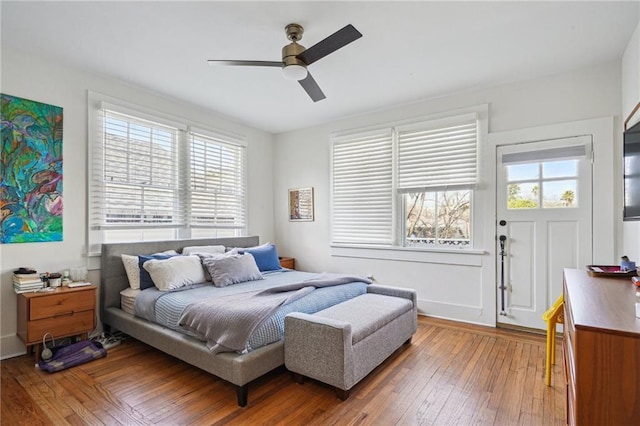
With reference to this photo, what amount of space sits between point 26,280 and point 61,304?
0.33 m

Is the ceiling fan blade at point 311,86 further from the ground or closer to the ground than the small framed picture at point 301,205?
further from the ground

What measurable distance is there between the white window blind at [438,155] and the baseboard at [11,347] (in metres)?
4.28

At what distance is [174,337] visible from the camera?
8.47 feet

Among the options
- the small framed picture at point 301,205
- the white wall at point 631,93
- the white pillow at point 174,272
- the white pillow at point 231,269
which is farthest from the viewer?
the small framed picture at point 301,205

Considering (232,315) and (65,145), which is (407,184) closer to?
(232,315)

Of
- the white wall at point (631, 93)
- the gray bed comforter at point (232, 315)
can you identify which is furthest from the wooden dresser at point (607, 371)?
the white wall at point (631, 93)

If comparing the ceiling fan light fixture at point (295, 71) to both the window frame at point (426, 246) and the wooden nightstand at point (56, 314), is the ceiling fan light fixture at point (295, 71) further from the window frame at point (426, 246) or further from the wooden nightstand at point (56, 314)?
the wooden nightstand at point (56, 314)

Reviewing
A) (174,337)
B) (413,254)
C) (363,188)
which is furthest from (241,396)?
(363,188)

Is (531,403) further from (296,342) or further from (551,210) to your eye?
(551,210)

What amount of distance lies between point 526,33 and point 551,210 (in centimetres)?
176

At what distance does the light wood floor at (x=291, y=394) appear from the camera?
2.00 metres

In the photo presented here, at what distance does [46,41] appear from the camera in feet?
8.89

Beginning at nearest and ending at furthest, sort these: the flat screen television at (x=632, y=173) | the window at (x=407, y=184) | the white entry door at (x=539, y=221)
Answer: the flat screen television at (x=632, y=173), the white entry door at (x=539, y=221), the window at (x=407, y=184)

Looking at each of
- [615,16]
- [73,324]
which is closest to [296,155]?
[73,324]
